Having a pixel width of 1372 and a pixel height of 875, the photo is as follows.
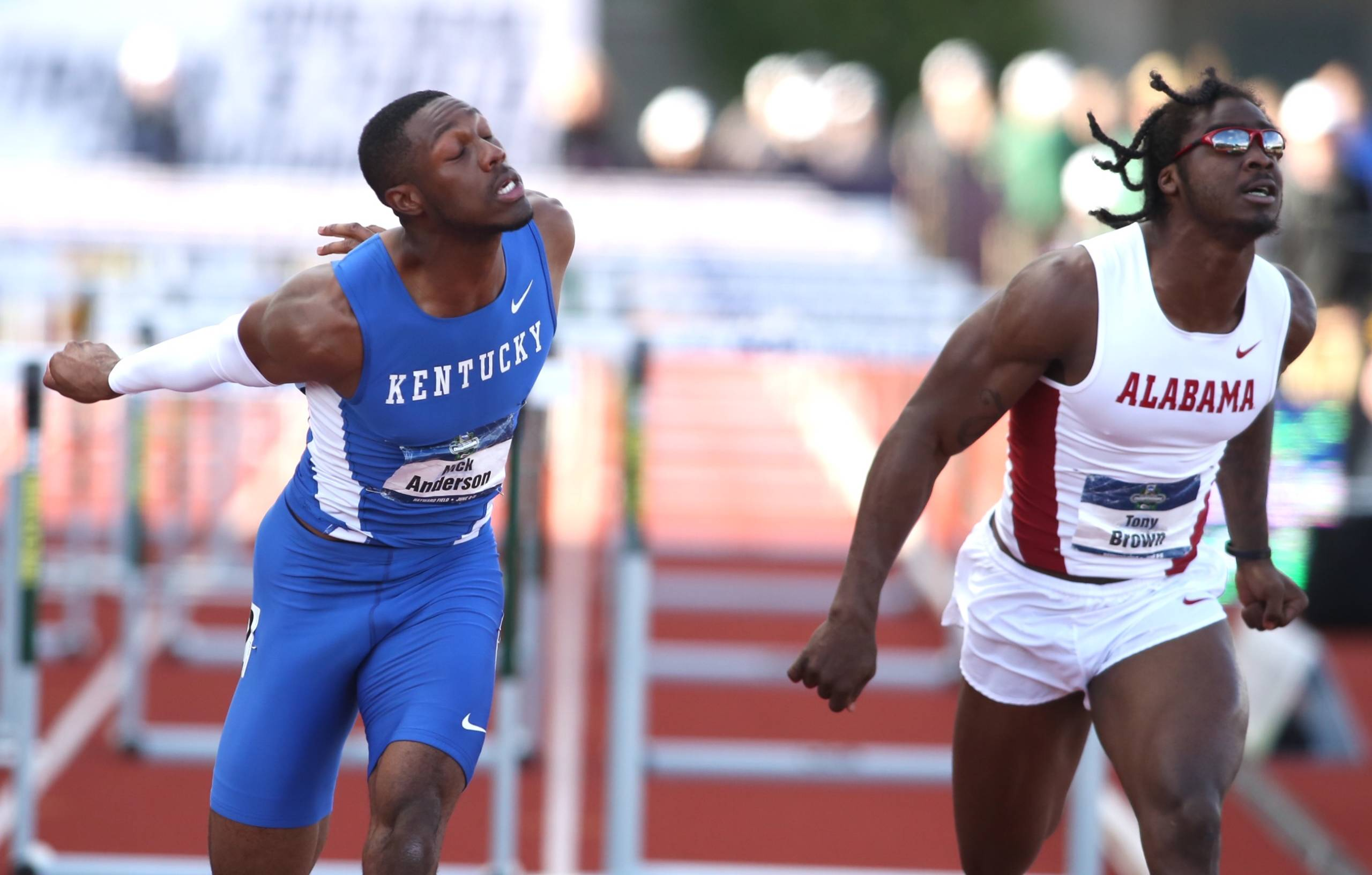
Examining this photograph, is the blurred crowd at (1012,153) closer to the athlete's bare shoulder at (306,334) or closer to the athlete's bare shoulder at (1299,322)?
the athlete's bare shoulder at (1299,322)

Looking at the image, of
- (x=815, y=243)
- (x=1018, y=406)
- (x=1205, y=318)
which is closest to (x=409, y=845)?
(x=1018, y=406)

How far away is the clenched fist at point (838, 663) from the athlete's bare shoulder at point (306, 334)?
112 cm

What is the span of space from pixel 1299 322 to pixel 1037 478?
0.69m

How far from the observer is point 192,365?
3.94 metres

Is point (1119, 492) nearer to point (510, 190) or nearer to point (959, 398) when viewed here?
point (959, 398)

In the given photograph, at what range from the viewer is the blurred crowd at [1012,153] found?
11.0 metres

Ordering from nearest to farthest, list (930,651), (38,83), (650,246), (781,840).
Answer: (781,840), (930,651), (650,246), (38,83)

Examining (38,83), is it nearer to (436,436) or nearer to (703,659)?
(703,659)

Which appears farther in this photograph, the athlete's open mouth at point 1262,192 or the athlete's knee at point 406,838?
the athlete's open mouth at point 1262,192

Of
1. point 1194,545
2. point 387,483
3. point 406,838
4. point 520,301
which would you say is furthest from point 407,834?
point 1194,545

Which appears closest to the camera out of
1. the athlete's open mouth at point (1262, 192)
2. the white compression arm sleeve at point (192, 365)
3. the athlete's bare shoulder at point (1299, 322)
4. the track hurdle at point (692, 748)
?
the athlete's open mouth at point (1262, 192)

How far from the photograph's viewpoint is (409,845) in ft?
12.0

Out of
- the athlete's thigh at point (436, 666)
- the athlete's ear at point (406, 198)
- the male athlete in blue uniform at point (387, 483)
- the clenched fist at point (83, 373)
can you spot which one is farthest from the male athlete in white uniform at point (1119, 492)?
the clenched fist at point (83, 373)

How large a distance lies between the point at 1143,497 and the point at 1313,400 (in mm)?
6469
